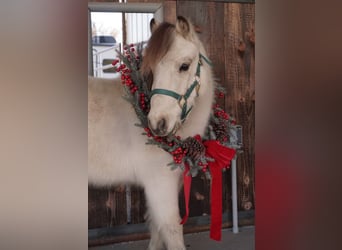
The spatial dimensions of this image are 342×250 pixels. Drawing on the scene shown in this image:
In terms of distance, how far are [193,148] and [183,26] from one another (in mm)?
527

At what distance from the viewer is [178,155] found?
62.5 inches

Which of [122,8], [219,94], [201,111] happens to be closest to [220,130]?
[201,111]

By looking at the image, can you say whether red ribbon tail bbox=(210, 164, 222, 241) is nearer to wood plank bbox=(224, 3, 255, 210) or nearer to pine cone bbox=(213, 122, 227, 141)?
pine cone bbox=(213, 122, 227, 141)

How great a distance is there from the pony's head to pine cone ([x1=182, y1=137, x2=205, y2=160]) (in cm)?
11

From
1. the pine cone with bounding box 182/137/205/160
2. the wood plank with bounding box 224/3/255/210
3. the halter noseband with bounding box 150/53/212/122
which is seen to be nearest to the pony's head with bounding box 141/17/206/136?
the halter noseband with bounding box 150/53/212/122

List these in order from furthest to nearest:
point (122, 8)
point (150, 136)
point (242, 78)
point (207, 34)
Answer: point (242, 78), point (207, 34), point (122, 8), point (150, 136)

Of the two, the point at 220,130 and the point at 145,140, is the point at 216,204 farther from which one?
the point at 145,140

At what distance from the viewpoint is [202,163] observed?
5.33 feet

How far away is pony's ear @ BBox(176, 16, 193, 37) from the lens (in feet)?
5.17

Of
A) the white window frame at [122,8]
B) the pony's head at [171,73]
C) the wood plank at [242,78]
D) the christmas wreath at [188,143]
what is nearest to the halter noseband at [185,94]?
the pony's head at [171,73]
